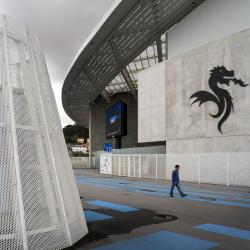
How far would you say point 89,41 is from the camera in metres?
38.0

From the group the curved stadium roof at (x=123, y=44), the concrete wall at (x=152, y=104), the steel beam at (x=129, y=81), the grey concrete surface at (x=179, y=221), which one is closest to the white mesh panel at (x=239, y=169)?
the grey concrete surface at (x=179, y=221)

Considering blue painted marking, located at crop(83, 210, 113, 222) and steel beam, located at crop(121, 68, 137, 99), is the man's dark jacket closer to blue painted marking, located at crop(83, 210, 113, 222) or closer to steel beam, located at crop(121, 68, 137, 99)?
blue painted marking, located at crop(83, 210, 113, 222)

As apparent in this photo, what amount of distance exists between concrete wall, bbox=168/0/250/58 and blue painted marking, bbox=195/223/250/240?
20267mm

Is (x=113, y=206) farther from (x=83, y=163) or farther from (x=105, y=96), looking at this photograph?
(x=105, y=96)

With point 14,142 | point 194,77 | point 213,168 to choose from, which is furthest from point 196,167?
point 14,142

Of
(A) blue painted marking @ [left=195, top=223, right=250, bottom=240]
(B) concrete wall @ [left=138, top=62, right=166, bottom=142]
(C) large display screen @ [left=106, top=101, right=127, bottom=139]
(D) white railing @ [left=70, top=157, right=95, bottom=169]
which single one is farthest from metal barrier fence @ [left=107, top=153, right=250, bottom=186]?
(D) white railing @ [left=70, top=157, right=95, bottom=169]

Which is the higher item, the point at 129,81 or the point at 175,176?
the point at 129,81

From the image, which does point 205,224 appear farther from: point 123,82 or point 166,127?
point 123,82

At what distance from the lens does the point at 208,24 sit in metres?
30.2

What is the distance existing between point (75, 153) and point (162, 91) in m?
69.8

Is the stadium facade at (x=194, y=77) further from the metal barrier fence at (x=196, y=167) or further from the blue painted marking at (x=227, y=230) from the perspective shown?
the blue painted marking at (x=227, y=230)

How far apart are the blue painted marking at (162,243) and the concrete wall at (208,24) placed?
21848 mm

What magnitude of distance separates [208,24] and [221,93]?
644cm

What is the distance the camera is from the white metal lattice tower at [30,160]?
23.6 ft
